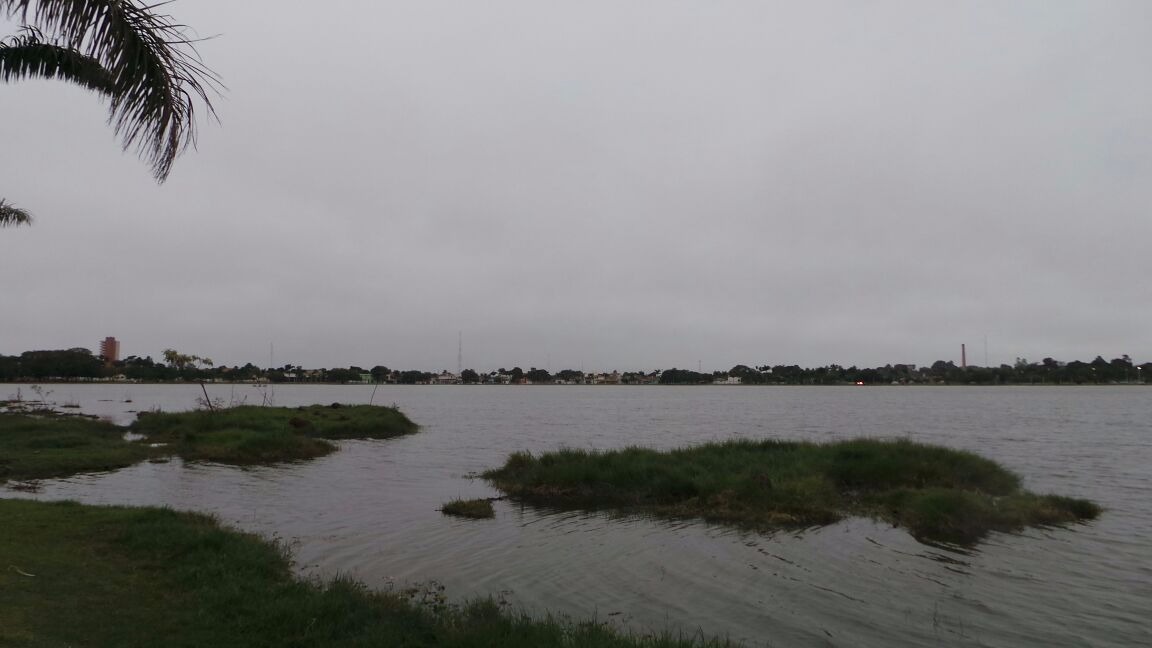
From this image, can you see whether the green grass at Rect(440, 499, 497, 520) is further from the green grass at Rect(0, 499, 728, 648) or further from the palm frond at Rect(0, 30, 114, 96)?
the palm frond at Rect(0, 30, 114, 96)

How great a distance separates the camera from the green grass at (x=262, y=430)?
105ft

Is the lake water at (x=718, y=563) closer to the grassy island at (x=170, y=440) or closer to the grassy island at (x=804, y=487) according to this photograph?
the grassy island at (x=804, y=487)

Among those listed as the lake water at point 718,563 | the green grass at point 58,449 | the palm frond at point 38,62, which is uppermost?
the palm frond at point 38,62

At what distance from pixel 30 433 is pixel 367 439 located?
17900 millimetres

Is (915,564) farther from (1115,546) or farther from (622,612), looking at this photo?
(622,612)

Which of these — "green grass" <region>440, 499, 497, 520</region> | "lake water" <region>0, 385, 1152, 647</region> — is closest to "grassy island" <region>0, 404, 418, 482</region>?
"lake water" <region>0, 385, 1152, 647</region>

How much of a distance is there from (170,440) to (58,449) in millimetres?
7705

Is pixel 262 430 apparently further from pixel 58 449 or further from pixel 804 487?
pixel 804 487

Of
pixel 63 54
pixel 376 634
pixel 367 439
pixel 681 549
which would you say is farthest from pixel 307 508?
pixel 367 439

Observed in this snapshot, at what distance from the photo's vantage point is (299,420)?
4491cm

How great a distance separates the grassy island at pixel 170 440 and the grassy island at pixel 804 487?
12.7m

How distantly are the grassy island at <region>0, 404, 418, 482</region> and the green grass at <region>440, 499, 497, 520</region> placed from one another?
48.5 ft

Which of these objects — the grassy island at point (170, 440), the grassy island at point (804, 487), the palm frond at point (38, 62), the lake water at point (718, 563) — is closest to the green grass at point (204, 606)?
the lake water at point (718, 563)

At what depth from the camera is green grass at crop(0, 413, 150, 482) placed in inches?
1003
